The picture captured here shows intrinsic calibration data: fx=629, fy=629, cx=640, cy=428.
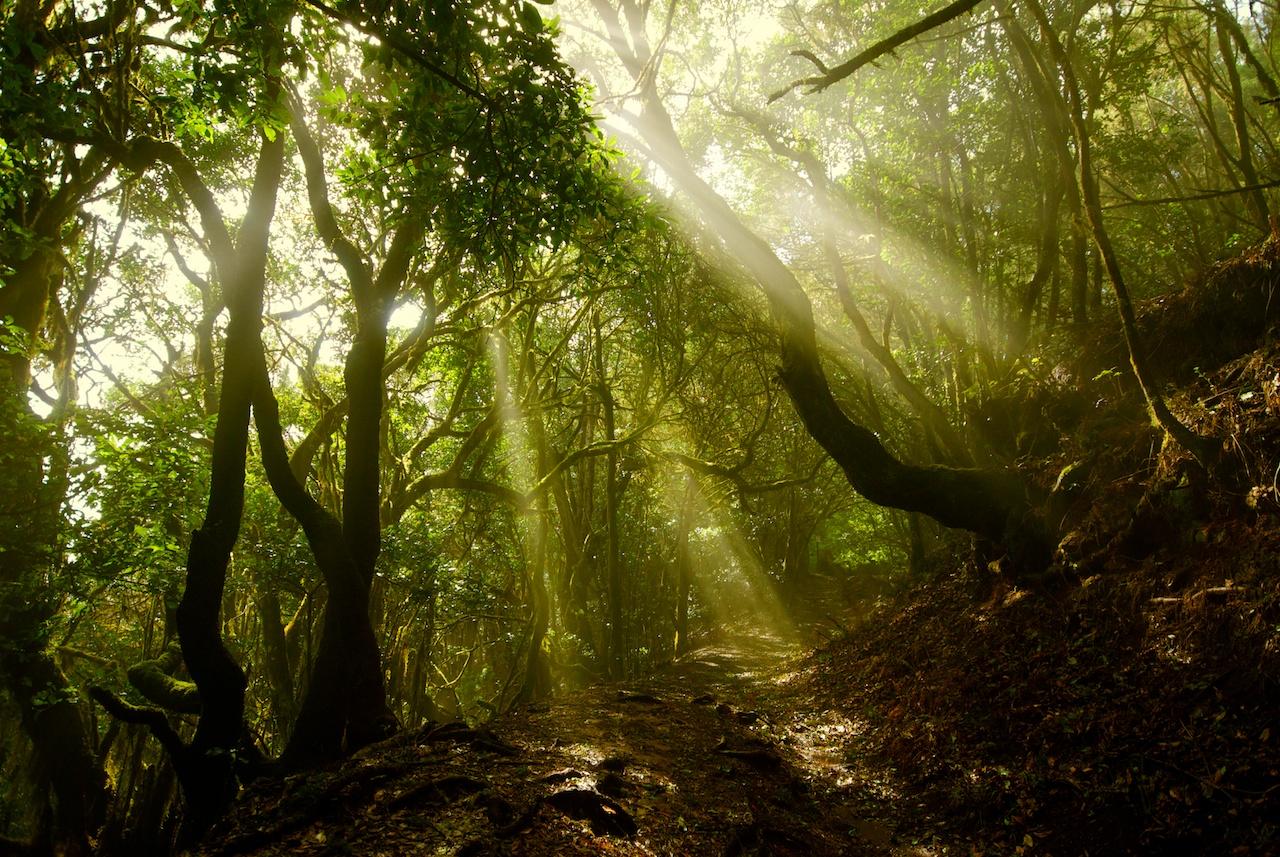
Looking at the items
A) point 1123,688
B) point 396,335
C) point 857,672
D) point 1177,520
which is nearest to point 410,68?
point 1123,688

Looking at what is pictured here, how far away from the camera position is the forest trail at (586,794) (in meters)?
3.46

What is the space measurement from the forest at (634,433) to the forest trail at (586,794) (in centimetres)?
5

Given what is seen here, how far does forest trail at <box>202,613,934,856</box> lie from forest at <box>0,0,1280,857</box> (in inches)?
1.9

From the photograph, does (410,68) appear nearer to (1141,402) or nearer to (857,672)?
(1141,402)

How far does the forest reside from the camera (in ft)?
13.1

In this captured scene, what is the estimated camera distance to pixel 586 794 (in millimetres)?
4094

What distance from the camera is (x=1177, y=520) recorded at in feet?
17.2

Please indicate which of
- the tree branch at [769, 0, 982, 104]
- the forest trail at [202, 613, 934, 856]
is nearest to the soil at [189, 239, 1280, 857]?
the forest trail at [202, 613, 934, 856]

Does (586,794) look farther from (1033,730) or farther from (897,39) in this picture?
(897,39)

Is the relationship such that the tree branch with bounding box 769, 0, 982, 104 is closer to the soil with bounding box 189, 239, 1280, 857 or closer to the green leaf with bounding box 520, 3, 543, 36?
the green leaf with bounding box 520, 3, 543, 36

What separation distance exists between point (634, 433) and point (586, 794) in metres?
7.25

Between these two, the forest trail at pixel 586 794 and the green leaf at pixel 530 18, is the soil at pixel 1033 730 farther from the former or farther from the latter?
the green leaf at pixel 530 18

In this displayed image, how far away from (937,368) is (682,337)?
6629mm

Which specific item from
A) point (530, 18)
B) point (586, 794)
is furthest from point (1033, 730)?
point (530, 18)
